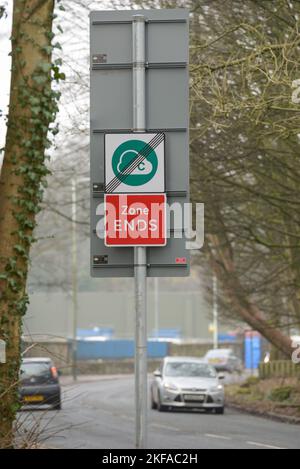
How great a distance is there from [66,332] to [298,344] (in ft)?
228

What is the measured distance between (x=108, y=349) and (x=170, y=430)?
50.2m

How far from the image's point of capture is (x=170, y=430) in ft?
80.2

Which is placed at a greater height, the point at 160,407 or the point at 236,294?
Answer: the point at 236,294

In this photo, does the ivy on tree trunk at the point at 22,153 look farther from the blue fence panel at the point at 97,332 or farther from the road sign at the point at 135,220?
the blue fence panel at the point at 97,332

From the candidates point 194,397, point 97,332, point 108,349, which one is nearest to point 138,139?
point 194,397

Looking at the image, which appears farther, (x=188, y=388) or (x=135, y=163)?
(x=188, y=388)

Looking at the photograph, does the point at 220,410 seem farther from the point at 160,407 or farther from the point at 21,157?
the point at 21,157

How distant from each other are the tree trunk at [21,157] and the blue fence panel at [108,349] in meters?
62.8

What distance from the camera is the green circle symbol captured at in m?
7.57

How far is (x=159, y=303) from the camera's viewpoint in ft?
341

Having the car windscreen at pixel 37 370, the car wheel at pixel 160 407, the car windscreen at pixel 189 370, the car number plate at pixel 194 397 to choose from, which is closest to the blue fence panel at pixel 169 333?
the car windscreen at pixel 37 370
